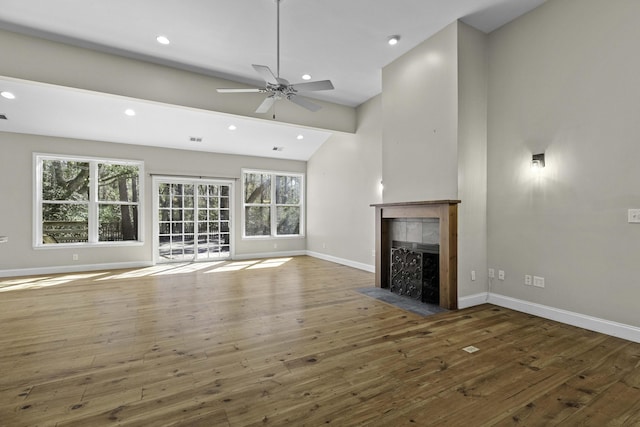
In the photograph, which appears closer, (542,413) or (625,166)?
(542,413)

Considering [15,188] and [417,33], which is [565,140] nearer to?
[417,33]

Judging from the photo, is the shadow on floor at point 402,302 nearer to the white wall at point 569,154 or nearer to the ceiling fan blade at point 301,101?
the white wall at point 569,154

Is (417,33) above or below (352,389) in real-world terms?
above

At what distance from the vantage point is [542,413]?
1777 mm

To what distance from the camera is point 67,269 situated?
19.9 ft

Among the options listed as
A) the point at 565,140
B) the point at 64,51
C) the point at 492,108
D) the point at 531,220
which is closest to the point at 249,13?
the point at 64,51

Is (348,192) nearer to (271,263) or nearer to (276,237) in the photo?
(271,263)

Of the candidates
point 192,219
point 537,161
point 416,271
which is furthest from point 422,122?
point 192,219

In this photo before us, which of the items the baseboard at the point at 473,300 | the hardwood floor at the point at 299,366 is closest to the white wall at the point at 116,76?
the hardwood floor at the point at 299,366

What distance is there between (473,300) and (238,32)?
15.2 ft

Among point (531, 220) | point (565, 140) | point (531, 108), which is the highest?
point (531, 108)

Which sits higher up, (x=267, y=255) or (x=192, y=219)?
(x=192, y=219)

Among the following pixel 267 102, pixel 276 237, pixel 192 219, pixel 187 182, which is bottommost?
pixel 276 237

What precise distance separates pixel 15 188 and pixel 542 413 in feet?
27.6
